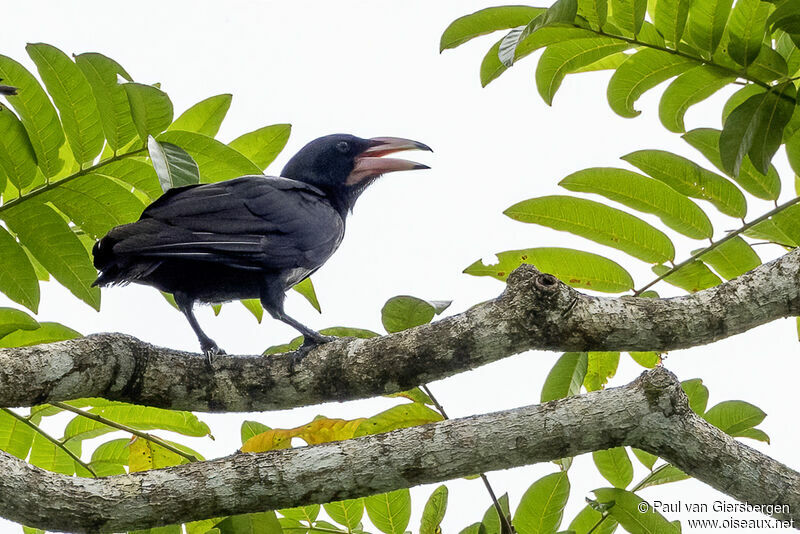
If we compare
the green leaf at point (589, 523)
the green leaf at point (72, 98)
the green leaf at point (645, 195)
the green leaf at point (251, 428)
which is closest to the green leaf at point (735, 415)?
the green leaf at point (589, 523)

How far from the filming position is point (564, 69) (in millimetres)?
3662

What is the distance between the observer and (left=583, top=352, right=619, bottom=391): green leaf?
382cm

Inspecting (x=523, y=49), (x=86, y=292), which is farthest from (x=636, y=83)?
(x=86, y=292)

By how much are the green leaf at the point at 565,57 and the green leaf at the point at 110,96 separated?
1.72 meters

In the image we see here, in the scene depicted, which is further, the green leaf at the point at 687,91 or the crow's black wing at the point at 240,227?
the crow's black wing at the point at 240,227

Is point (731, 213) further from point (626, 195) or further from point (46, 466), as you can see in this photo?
point (46, 466)

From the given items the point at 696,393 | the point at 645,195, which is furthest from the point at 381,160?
the point at 696,393

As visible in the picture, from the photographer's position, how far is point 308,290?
4508mm

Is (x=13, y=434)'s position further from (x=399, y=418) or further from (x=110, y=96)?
(x=399, y=418)

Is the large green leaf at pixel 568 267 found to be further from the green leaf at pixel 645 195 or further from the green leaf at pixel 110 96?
the green leaf at pixel 110 96

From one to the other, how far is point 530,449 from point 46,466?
228cm

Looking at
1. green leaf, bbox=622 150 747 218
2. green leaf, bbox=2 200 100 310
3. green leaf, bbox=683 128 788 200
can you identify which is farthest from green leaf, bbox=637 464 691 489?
green leaf, bbox=2 200 100 310

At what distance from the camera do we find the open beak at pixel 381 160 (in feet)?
17.5

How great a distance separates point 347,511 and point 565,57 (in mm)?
2063
